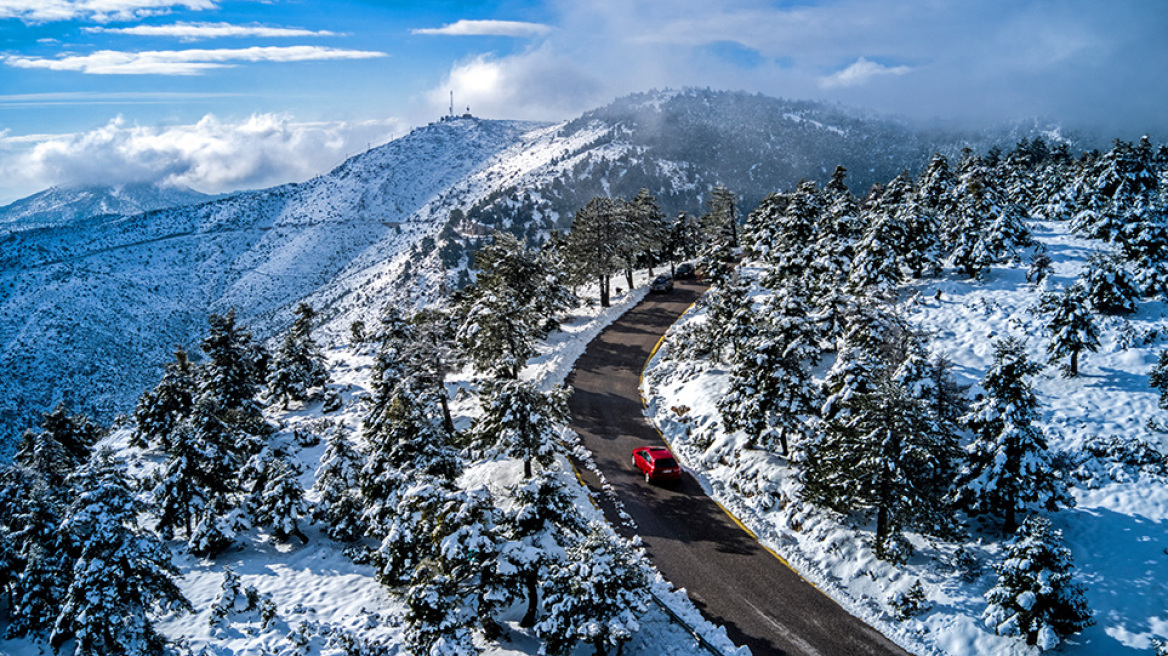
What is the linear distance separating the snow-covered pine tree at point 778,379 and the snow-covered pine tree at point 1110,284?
61.3ft

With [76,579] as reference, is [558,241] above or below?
above

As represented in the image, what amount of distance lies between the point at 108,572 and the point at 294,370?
111 feet

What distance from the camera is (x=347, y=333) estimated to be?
521 ft

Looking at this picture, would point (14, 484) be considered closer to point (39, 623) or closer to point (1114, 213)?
point (39, 623)

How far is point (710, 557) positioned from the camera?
21.2m

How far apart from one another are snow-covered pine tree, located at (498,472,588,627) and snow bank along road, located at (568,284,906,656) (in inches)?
240

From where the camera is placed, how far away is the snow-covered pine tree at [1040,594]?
1454 cm

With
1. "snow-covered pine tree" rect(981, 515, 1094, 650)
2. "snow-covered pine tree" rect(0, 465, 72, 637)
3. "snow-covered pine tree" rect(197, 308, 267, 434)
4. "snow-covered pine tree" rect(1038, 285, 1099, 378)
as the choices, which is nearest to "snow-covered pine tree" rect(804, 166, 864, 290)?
"snow-covered pine tree" rect(1038, 285, 1099, 378)

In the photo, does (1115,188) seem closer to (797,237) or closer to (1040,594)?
(797,237)

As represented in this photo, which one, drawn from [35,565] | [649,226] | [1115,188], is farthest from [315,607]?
[1115,188]

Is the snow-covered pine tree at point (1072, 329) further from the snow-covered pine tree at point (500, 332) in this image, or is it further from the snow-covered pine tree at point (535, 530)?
the snow-covered pine tree at point (500, 332)

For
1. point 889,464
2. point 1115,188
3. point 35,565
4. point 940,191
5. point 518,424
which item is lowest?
point 35,565

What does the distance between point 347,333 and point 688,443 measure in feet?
497

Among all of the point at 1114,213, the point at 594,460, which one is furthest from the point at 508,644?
the point at 1114,213
